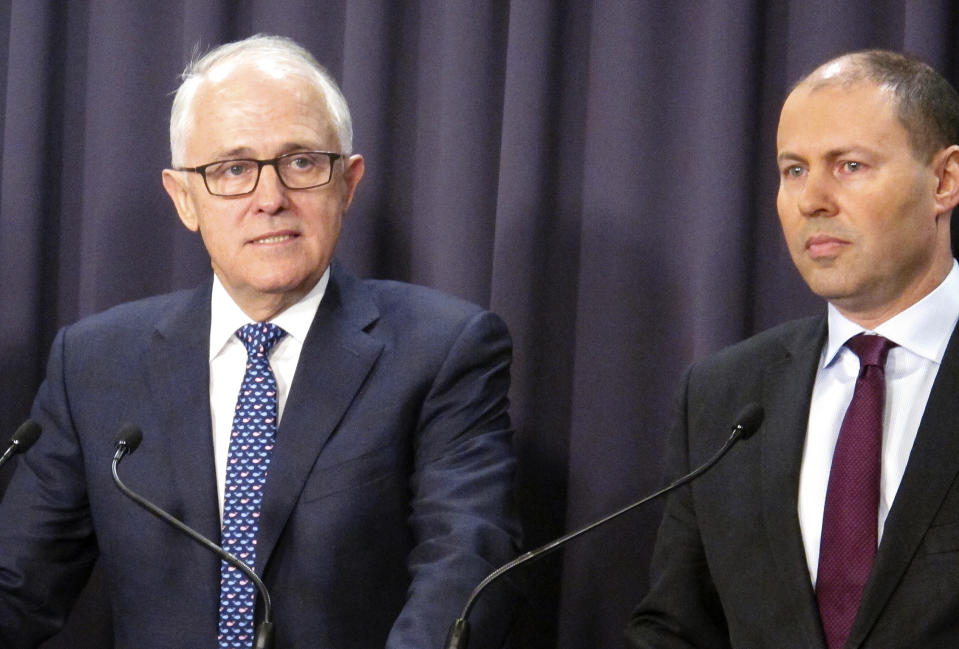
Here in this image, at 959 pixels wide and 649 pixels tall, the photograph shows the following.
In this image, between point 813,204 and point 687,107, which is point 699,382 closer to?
point 813,204

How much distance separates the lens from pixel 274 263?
8.10 feet

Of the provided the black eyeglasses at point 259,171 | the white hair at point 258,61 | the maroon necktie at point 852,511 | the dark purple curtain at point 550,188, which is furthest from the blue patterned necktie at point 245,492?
the maroon necktie at point 852,511

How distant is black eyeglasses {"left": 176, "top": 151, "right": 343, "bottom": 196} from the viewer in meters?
2.51

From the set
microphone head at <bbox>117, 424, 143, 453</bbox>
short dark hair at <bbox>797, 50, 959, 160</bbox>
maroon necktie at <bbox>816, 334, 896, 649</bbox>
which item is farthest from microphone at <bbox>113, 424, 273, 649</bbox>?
short dark hair at <bbox>797, 50, 959, 160</bbox>

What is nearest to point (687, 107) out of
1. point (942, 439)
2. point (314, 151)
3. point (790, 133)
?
point (790, 133)

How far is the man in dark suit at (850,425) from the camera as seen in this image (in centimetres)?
206

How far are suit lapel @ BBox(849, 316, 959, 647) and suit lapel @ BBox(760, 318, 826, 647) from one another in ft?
0.36

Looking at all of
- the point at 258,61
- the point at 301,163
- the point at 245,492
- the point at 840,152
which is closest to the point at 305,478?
the point at 245,492

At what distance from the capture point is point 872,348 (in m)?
2.20

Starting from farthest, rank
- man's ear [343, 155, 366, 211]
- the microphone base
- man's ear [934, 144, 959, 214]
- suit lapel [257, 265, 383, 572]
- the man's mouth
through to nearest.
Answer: man's ear [343, 155, 366, 211], the man's mouth, suit lapel [257, 265, 383, 572], man's ear [934, 144, 959, 214], the microphone base

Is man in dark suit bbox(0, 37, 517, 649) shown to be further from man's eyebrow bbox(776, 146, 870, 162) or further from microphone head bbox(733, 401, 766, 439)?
man's eyebrow bbox(776, 146, 870, 162)

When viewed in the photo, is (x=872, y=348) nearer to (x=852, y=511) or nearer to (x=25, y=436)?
(x=852, y=511)

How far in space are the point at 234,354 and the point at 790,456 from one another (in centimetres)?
101

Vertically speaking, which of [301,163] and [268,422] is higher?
[301,163]
